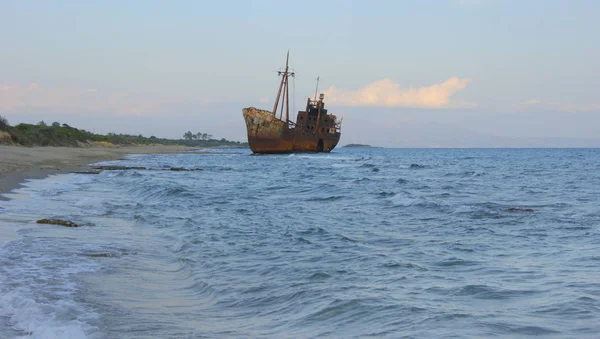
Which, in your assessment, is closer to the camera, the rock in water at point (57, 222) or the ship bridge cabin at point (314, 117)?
the rock in water at point (57, 222)

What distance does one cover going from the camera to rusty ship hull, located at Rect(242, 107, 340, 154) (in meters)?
60.0

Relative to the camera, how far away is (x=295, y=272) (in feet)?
27.4

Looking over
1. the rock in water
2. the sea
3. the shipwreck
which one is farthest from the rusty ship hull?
the rock in water

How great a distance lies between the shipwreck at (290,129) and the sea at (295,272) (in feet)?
145

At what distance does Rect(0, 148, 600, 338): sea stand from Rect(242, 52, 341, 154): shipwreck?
145ft

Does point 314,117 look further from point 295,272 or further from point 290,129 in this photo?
point 295,272

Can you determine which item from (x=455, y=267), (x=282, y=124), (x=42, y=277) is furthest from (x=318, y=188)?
(x=282, y=124)

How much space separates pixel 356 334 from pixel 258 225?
26.5ft

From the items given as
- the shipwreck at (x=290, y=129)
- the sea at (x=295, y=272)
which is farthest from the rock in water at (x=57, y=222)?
the shipwreck at (x=290, y=129)

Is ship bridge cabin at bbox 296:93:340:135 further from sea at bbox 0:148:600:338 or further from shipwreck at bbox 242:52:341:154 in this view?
sea at bbox 0:148:600:338

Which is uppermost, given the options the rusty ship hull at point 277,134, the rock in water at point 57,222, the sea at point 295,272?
the rusty ship hull at point 277,134

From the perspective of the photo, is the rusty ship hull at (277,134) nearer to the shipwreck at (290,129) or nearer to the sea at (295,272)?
the shipwreck at (290,129)

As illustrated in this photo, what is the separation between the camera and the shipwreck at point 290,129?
60656 millimetres

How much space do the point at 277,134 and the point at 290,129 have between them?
231 cm
